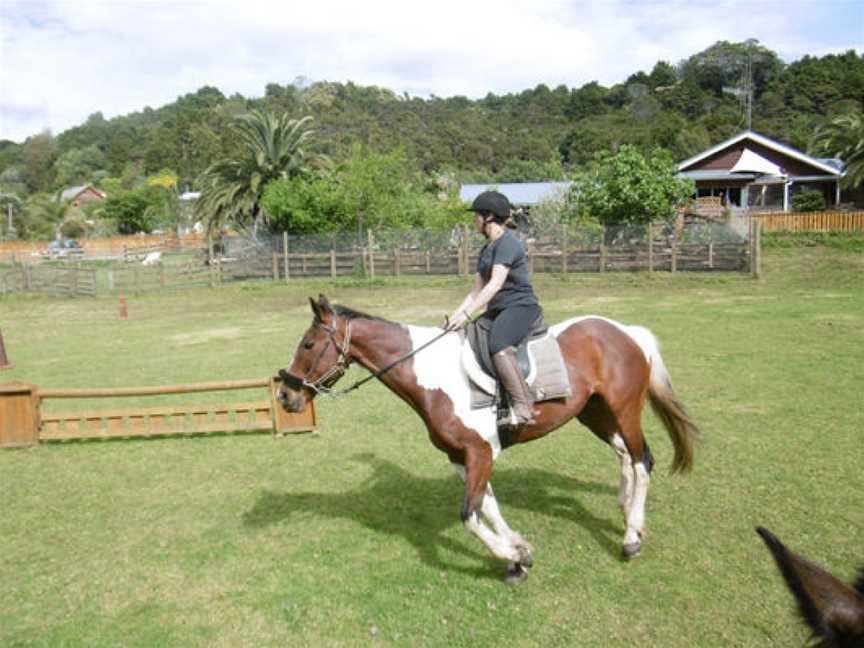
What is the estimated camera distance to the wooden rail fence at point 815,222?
3017 centimetres

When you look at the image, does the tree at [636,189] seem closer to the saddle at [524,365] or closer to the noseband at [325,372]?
the saddle at [524,365]

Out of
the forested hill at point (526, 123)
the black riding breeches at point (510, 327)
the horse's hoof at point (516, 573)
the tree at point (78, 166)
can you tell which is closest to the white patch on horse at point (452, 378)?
the black riding breeches at point (510, 327)

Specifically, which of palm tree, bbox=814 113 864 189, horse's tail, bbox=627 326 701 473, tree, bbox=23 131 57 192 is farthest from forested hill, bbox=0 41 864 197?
horse's tail, bbox=627 326 701 473

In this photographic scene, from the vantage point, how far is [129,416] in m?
9.46

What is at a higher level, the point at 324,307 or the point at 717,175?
the point at 717,175

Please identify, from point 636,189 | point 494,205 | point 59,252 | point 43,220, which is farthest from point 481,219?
point 43,220

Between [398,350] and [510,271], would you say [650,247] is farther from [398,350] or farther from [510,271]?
[398,350]

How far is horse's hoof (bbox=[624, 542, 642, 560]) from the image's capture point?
17.9 feet

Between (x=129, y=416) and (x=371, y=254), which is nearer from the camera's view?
(x=129, y=416)

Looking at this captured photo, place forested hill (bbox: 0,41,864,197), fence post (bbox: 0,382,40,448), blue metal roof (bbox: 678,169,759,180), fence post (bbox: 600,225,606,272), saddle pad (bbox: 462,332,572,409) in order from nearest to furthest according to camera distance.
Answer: saddle pad (bbox: 462,332,572,409) → fence post (bbox: 0,382,40,448) → fence post (bbox: 600,225,606,272) → blue metal roof (bbox: 678,169,759,180) → forested hill (bbox: 0,41,864,197)

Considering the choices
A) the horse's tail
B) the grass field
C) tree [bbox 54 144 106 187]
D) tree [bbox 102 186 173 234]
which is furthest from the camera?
tree [bbox 54 144 106 187]

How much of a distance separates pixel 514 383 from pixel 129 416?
6520 millimetres

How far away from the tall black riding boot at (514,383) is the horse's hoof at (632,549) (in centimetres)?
134

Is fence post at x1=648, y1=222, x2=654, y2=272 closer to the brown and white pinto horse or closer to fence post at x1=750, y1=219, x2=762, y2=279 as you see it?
fence post at x1=750, y1=219, x2=762, y2=279
